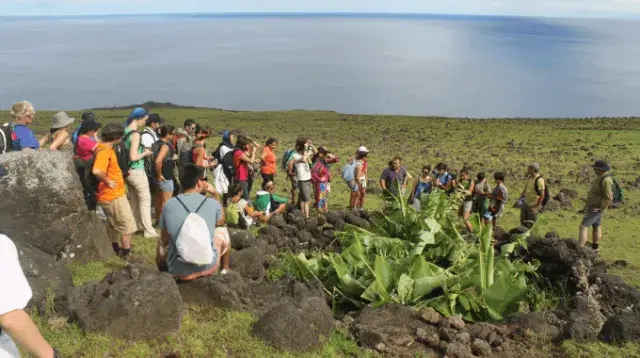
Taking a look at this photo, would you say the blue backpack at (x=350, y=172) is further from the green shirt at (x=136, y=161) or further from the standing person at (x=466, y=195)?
the green shirt at (x=136, y=161)

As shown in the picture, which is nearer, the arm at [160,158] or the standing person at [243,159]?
the arm at [160,158]


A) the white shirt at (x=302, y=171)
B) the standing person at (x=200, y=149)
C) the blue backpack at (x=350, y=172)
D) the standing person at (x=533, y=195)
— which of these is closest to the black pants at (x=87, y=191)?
the standing person at (x=200, y=149)

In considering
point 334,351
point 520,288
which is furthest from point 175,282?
point 520,288

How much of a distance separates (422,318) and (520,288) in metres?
1.40

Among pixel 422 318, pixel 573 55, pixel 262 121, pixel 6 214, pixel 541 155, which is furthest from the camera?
pixel 573 55

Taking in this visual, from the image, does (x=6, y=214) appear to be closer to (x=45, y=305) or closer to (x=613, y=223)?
(x=45, y=305)

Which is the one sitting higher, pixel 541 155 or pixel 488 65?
pixel 488 65

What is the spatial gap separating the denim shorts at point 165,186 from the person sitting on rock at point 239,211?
1.36 m

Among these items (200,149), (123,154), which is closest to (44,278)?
(123,154)

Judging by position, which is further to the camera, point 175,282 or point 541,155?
point 541,155

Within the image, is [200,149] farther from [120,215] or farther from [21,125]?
[21,125]

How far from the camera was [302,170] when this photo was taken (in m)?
12.3

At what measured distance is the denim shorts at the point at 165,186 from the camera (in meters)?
9.98

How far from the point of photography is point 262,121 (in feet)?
165
